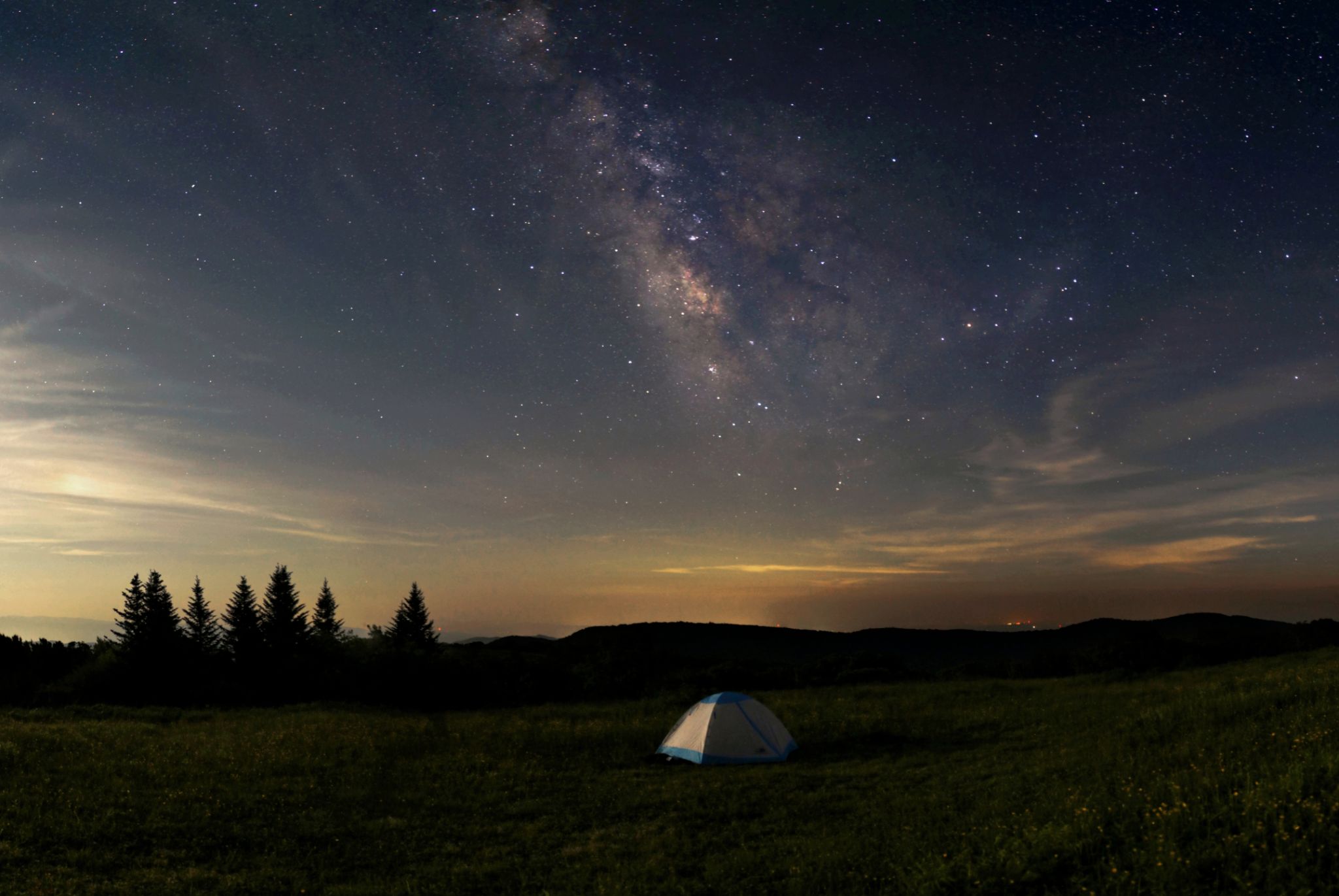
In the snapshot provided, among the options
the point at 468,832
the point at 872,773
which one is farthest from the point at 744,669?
the point at 468,832

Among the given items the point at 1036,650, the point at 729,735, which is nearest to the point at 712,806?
the point at 729,735

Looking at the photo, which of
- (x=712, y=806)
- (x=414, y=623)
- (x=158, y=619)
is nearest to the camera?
(x=712, y=806)

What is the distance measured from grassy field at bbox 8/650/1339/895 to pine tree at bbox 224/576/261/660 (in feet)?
130

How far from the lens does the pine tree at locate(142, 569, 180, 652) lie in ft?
181

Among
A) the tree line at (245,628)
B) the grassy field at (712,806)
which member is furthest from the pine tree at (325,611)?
the grassy field at (712,806)

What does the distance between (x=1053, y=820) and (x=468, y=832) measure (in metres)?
9.97

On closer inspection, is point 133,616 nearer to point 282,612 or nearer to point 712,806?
point 282,612

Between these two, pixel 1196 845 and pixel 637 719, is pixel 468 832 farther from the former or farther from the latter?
pixel 637 719

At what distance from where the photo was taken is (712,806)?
15.7 m

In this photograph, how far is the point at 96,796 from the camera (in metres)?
15.7

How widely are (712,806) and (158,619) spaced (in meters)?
55.9

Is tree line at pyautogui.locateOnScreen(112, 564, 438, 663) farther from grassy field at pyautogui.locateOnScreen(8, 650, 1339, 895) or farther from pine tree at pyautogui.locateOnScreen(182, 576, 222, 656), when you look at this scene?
grassy field at pyautogui.locateOnScreen(8, 650, 1339, 895)

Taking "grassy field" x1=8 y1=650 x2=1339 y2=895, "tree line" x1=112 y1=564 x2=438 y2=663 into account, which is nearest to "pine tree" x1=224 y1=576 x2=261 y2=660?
"tree line" x1=112 y1=564 x2=438 y2=663

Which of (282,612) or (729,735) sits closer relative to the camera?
(729,735)
